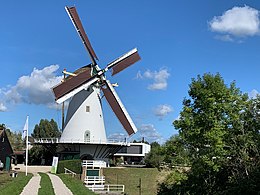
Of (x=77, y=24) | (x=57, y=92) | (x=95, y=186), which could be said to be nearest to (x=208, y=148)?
(x=95, y=186)

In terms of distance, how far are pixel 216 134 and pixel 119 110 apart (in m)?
24.0

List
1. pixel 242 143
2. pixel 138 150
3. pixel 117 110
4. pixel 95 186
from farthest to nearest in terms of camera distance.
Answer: pixel 138 150 → pixel 117 110 → pixel 95 186 → pixel 242 143

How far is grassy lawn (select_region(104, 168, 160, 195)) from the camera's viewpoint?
38.3 meters

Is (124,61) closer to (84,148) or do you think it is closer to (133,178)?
(84,148)

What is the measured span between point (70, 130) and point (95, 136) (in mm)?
2833

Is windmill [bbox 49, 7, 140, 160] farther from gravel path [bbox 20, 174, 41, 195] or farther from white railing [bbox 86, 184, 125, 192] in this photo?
gravel path [bbox 20, 174, 41, 195]

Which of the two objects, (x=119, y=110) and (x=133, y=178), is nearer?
(x=133, y=178)

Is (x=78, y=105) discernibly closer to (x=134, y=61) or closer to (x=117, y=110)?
(x=117, y=110)

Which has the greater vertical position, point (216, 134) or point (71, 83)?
point (71, 83)

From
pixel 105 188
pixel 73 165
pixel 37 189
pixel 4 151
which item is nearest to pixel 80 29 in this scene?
pixel 73 165

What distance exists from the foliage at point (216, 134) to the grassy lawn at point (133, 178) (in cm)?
1655

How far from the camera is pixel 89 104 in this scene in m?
43.3

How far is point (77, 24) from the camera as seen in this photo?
4206 cm

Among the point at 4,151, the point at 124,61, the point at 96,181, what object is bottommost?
the point at 96,181
